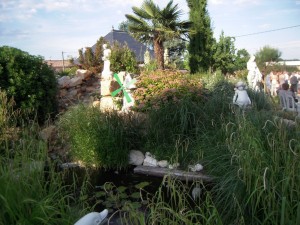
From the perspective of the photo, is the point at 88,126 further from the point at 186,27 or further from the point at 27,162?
the point at 186,27

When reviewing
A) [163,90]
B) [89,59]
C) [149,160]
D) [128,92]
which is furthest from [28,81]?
[89,59]

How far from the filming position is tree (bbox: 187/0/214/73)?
13.2 m

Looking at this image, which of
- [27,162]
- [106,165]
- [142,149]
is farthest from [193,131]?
[27,162]

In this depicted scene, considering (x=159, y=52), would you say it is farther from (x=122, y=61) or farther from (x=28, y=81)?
(x=28, y=81)

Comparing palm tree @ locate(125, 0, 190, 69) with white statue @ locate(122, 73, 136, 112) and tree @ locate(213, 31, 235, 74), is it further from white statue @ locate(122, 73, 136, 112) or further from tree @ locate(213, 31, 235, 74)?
white statue @ locate(122, 73, 136, 112)

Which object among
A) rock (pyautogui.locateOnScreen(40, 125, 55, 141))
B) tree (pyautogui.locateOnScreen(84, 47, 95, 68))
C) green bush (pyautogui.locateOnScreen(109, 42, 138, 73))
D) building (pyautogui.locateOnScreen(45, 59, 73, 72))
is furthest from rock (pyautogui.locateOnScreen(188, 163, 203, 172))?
tree (pyautogui.locateOnScreen(84, 47, 95, 68))

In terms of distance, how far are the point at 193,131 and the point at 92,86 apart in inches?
254

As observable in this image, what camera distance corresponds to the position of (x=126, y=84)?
6.86 meters

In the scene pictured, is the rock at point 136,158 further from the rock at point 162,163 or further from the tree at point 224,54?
the tree at point 224,54

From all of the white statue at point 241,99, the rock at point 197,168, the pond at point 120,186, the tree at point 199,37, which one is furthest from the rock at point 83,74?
the rock at point 197,168

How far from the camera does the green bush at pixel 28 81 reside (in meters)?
6.11

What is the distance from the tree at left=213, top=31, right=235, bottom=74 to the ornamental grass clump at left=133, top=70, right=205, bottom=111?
897 cm

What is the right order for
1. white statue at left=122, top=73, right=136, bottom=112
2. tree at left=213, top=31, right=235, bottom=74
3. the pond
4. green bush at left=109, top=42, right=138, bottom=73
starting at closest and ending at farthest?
1. the pond
2. white statue at left=122, top=73, right=136, bottom=112
3. green bush at left=109, top=42, right=138, bottom=73
4. tree at left=213, top=31, right=235, bottom=74

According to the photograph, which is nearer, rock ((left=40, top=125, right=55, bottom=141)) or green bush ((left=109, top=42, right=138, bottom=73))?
rock ((left=40, top=125, right=55, bottom=141))
